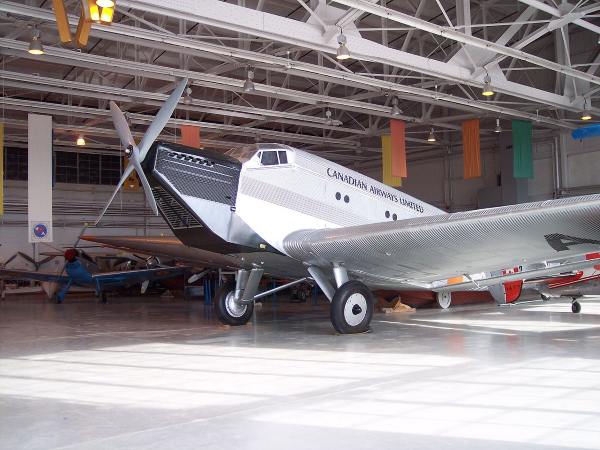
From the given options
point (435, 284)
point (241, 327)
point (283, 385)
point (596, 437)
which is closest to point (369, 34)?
point (435, 284)

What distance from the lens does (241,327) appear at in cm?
1121

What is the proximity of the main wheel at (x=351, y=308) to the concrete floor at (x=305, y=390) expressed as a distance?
0.87 feet

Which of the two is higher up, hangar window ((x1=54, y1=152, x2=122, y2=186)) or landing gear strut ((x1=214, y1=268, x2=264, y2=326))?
hangar window ((x1=54, y1=152, x2=122, y2=186))

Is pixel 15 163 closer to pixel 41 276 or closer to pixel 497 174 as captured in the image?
pixel 41 276

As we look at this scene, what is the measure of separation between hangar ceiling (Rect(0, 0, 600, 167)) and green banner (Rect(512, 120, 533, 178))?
0.54 metres

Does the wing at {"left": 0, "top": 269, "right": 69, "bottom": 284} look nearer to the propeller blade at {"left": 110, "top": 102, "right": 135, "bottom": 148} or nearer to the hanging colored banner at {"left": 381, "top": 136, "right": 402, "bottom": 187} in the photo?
the hanging colored banner at {"left": 381, "top": 136, "right": 402, "bottom": 187}

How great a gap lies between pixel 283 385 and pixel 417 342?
3786 millimetres

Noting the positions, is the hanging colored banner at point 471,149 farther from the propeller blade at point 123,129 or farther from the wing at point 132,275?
the propeller blade at point 123,129

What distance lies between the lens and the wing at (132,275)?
71.9 ft

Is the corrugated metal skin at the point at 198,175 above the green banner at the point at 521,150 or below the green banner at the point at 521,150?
below

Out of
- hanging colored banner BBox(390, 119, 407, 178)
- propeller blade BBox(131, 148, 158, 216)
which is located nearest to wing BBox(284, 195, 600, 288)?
propeller blade BBox(131, 148, 158, 216)

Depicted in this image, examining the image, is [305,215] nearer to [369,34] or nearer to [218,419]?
[218,419]

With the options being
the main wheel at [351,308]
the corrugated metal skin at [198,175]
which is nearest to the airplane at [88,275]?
the corrugated metal skin at [198,175]

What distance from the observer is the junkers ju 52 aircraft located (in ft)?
25.7
